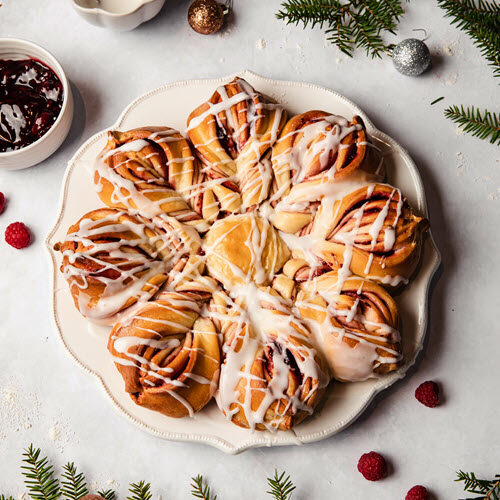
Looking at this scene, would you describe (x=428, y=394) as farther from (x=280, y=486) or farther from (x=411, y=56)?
(x=411, y=56)

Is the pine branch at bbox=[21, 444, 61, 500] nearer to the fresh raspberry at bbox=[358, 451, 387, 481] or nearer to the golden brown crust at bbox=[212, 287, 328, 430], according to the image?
the golden brown crust at bbox=[212, 287, 328, 430]

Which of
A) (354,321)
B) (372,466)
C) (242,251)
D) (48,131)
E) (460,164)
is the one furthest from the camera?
(460,164)

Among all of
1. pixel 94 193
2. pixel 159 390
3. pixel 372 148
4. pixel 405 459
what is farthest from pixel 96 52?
pixel 405 459

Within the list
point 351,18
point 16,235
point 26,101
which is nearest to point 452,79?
point 351,18

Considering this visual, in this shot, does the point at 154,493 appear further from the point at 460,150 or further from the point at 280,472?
the point at 460,150

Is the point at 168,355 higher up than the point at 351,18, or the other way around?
the point at 351,18

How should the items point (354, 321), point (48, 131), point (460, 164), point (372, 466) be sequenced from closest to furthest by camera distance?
point (354, 321) < point (372, 466) < point (48, 131) < point (460, 164)

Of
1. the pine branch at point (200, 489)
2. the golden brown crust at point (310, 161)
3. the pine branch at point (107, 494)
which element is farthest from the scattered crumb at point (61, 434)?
the golden brown crust at point (310, 161)
